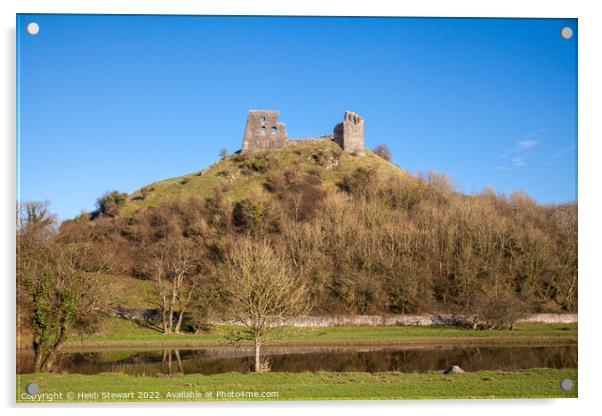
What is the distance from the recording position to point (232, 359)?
22375mm

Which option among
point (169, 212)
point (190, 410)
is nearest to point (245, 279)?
point (190, 410)

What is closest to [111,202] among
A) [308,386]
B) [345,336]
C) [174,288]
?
[174,288]

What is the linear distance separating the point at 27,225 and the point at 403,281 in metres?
24.2

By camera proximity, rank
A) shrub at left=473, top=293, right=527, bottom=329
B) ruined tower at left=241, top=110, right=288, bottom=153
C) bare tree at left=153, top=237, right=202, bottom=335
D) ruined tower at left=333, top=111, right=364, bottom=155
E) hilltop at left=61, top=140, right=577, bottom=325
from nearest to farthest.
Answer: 1. shrub at left=473, top=293, right=527, bottom=329
2. bare tree at left=153, top=237, right=202, bottom=335
3. hilltop at left=61, top=140, right=577, bottom=325
4. ruined tower at left=241, top=110, right=288, bottom=153
5. ruined tower at left=333, top=111, right=364, bottom=155

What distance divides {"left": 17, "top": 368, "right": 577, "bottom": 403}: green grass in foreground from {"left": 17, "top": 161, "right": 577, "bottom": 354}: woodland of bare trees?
A: 453cm

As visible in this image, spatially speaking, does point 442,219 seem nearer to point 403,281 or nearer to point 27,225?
point 403,281

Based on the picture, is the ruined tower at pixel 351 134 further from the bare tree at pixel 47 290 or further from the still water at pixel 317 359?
the still water at pixel 317 359

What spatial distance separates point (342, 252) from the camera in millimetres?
42250

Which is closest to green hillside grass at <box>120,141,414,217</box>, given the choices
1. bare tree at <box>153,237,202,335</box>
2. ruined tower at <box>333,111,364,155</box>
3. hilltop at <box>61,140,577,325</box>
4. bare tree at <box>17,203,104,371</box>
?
hilltop at <box>61,140,577,325</box>

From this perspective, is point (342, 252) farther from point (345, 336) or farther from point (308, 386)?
point (308, 386)

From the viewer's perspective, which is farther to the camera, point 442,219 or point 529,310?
point 442,219

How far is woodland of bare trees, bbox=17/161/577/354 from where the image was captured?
30.0 metres

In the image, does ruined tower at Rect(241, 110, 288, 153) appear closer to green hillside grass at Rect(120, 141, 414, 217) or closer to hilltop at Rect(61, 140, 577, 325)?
green hillside grass at Rect(120, 141, 414, 217)

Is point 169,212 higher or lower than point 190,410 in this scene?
higher
